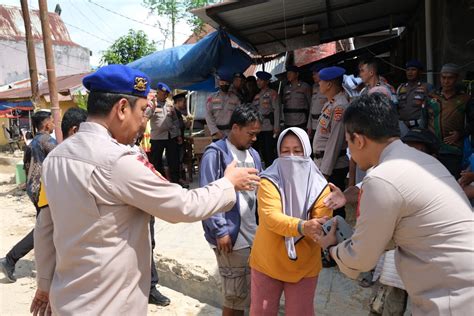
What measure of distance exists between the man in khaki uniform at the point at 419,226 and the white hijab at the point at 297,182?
0.82m

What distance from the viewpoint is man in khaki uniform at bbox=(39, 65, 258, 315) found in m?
1.67

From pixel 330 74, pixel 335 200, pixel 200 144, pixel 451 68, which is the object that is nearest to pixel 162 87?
pixel 200 144

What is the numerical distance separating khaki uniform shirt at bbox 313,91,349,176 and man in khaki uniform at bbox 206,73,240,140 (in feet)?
9.24

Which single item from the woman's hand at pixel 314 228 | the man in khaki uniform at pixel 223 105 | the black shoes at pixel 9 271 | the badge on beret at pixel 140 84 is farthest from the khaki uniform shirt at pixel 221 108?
the badge on beret at pixel 140 84

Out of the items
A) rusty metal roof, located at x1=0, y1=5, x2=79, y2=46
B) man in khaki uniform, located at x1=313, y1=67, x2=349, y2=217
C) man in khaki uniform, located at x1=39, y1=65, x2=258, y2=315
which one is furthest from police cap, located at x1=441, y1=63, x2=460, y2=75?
rusty metal roof, located at x1=0, y1=5, x2=79, y2=46

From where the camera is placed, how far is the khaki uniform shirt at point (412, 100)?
4.93m

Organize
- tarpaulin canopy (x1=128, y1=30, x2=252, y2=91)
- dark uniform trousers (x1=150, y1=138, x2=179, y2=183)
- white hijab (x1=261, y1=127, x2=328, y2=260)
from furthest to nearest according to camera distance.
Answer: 1. dark uniform trousers (x1=150, y1=138, x2=179, y2=183)
2. tarpaulin canopy (x1=128, y1=30, x2=252, y2=91)
3. white hijab (x1=261, y1=127, x2=328, y2=260)

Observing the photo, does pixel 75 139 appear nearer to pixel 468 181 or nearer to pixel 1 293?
pixel 468 181

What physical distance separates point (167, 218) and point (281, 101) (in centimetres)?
558

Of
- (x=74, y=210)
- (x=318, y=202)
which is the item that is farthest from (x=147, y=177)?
(x=318, y=202)

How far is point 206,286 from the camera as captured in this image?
13.9 feet

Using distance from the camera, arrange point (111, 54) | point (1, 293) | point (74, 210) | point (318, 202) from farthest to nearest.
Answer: point (111, 54) → point (1, 293) → point (318, 202) → point (74, 210)

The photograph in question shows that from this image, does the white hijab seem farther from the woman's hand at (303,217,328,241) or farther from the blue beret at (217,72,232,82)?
the blue beret at (217,72,232,82)

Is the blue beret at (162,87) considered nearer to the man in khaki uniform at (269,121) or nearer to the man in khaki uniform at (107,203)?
the man in khaki uniform at (269,121)
